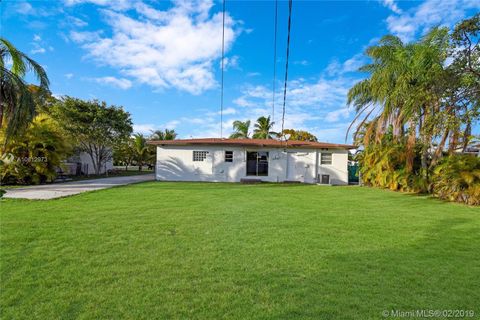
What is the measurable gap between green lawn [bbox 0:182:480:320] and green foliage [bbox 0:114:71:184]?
819 centimetres

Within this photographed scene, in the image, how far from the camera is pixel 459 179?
32.4 feet

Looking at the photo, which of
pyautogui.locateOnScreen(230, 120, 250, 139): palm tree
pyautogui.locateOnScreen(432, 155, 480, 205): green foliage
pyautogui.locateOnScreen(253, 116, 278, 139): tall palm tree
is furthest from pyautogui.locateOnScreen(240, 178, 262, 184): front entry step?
pyautogui.locateOnScreen(253, 116, 278, 139): tall palm tree

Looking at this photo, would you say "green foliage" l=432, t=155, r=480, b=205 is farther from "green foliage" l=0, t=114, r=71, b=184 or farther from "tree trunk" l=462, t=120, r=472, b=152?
"green foliage" l=0, t=114, r=71, b=184

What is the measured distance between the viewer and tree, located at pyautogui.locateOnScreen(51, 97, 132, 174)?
19.2 meters

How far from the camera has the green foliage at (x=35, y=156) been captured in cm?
1278

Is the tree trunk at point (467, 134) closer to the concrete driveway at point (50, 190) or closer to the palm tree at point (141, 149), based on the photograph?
the concrete driveway at point (50, 190)

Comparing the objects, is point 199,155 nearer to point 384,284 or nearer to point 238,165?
point 238,165

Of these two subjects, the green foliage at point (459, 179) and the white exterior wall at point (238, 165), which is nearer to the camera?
the green foliage at point (459, 179)

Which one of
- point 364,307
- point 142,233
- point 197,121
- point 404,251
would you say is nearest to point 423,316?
point 364,307

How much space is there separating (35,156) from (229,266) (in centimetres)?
1456

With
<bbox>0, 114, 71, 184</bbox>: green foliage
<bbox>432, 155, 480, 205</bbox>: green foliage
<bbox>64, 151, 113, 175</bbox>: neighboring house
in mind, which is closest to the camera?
<bbox>432, 155, 480, 205</bbox>: green foliage

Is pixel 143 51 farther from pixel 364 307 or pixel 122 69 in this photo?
pixel 364 307

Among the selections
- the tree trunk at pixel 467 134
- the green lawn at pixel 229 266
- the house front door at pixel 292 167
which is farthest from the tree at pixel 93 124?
the tree trunk at pixel 467 134

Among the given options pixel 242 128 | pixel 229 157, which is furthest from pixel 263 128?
pixel 229 157
